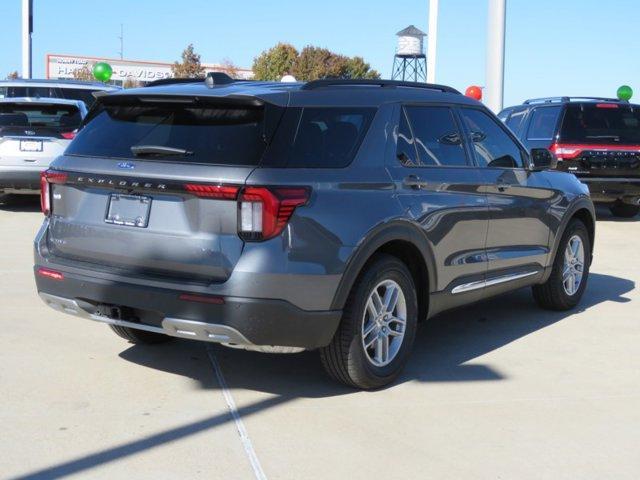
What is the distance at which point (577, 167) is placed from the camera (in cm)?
1300

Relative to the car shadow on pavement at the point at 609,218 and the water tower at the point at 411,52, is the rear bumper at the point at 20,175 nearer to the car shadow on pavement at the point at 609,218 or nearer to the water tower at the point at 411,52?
the car shadow on pavement at the point at 609,218

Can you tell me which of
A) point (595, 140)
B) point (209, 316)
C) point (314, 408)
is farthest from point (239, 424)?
point (595, 140)

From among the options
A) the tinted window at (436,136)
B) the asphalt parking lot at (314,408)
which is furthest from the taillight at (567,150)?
the tinted window at (436,136)

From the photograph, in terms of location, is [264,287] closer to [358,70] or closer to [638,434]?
[638,434]

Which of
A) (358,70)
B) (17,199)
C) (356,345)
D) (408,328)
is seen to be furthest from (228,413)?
(358,70)

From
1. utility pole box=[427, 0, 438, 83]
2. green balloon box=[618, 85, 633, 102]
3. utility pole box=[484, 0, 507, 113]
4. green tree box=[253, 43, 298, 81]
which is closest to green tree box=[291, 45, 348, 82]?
green tree box=[253, 43, 298, 81]

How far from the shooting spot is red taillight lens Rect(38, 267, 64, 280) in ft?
16.4

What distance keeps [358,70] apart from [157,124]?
73.5 metres

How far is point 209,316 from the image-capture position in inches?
177

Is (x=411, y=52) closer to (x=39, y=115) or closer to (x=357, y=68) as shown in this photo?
(x=357, y=68)

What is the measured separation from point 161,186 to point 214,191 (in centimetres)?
33

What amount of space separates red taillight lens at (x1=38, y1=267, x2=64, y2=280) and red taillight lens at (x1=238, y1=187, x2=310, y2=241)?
1.22 metres

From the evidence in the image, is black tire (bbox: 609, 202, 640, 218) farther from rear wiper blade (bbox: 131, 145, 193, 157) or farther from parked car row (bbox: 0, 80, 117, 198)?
rear wiper blade (bbox: 131, 145, 193, 157)

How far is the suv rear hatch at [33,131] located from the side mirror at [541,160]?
777 cm
